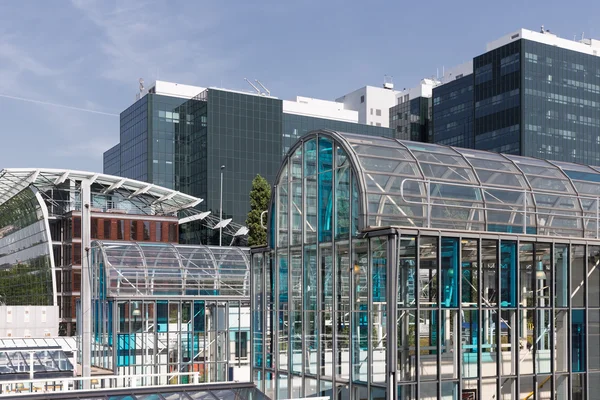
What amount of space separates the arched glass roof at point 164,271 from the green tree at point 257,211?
2341 cm

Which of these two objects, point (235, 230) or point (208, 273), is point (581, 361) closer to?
point (208, 273)

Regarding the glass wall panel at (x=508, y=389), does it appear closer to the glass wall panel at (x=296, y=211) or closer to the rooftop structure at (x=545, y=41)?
the glass wall panel at (x=296, y=211)

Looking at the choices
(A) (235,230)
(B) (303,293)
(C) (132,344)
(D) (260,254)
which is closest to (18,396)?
(B) (303,293)

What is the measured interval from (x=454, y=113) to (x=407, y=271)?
442 feet

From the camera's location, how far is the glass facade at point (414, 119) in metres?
170

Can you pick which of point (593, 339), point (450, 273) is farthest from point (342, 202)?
point (593, 339)

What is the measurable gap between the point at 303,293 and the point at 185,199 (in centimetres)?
6298

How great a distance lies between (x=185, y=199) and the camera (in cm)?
8981

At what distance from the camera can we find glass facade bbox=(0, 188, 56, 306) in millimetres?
85625

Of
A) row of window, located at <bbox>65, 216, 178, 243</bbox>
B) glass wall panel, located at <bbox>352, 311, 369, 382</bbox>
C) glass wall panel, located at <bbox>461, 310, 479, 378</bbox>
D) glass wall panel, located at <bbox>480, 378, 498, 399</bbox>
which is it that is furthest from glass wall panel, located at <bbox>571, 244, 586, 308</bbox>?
→ row of window, located at <bbox>65, 216, 178, 243</bbox>

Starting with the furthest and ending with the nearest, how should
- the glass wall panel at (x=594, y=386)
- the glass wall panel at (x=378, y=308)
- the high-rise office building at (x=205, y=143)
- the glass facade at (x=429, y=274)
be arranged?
the high-rise office building at (x=205, y=143) → the glass wall panel at (x=594, y=386) → the glass facade at (x=429, y=274) → the glass wall panel at (x=378, y=308)

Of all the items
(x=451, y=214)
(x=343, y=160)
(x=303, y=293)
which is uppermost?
(x=343, y=160)

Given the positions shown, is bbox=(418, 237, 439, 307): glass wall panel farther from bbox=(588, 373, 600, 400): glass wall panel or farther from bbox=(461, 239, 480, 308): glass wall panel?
bbox=(588, 373, 600, 400): glass wall panel

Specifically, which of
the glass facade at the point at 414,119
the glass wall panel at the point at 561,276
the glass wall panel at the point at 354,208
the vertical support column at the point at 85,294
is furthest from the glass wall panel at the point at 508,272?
the glass facade at the point at 414,119
